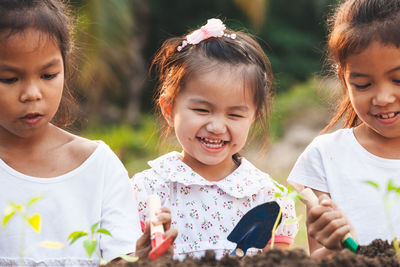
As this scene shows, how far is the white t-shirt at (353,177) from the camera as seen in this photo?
8.46 ft

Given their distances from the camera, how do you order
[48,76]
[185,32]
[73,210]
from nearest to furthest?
[48,76]
[73,210]
[185,32]

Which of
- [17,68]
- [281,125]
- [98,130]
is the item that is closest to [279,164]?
[281,125]

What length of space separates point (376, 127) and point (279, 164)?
6626 mm

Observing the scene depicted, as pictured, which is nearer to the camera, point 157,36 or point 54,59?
point 54,59

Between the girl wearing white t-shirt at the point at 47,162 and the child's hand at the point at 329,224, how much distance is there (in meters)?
0.60

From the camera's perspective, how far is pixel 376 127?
2.53m

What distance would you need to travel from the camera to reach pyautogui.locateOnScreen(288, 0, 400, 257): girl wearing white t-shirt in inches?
94.3

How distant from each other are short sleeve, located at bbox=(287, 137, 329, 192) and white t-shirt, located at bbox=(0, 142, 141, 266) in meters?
0.79

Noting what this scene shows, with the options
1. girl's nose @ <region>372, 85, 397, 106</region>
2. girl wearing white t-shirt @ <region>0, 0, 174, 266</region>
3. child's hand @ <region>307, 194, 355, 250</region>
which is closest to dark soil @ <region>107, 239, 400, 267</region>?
child's hand @ <region>307, 194, 355, 250</region>

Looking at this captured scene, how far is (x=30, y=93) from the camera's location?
2160 mm

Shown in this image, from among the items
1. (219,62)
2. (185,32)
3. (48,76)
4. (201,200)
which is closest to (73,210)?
(48,76)

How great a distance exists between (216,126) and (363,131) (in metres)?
0.70

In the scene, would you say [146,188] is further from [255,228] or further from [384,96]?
[384,96]

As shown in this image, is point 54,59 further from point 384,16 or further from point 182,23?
point 182,23
